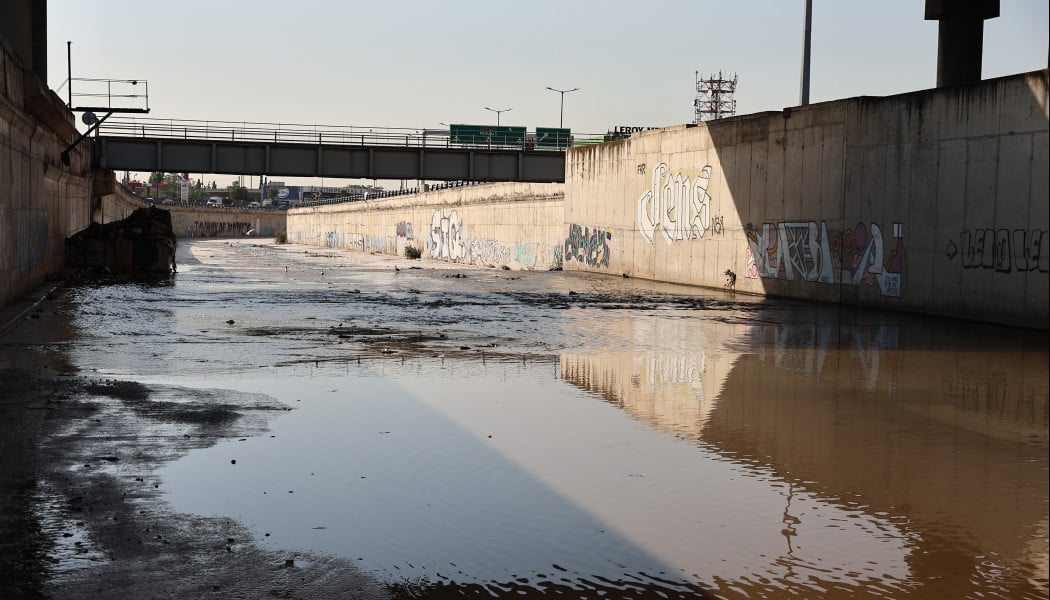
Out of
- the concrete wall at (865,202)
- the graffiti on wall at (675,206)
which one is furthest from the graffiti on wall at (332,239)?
the graffiti on wall at (675,206)

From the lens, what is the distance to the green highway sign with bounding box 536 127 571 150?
66.8 meters

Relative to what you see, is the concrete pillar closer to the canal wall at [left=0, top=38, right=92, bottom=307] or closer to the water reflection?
the water reflection

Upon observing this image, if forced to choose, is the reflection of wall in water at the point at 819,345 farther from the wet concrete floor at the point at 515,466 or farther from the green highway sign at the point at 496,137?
the green highway sign at the point at 496,137

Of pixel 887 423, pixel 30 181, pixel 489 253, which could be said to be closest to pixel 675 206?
pixel 30 181

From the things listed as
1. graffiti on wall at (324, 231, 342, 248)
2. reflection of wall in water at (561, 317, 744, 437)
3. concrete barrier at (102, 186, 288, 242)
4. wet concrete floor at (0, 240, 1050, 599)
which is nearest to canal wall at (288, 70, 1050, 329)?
wet concrete floor at (0, 240, 1050, 599)

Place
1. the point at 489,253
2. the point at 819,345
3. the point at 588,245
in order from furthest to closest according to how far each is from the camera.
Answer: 1. the point at 489,253
2. the point at 588,245
3. the point at 819,345

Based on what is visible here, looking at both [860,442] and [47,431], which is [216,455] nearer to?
[47,431]

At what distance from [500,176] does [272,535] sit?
53.9m

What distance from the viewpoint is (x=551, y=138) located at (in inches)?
2635

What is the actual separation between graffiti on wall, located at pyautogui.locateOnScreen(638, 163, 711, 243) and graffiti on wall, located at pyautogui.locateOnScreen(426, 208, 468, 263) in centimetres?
2656

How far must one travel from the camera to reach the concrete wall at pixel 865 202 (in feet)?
80.5

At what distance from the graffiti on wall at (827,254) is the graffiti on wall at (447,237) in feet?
117

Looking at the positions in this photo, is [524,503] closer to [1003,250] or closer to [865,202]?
[1003,250]

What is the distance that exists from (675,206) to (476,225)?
88.9 ft
